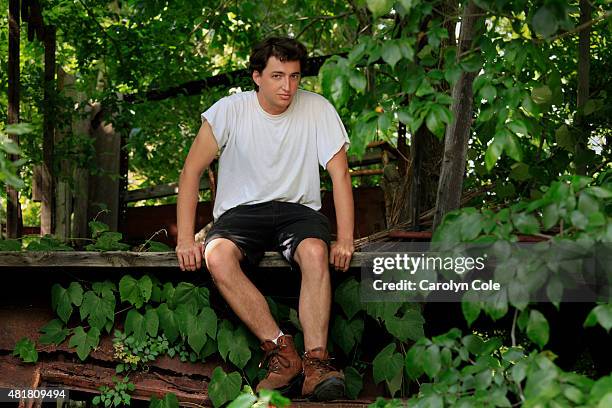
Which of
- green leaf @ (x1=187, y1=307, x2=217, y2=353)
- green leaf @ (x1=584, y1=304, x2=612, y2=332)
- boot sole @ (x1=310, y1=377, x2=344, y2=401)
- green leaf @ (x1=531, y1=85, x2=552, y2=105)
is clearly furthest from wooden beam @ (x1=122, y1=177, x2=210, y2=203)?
green leaf @ (x1=584, y1=304, x2=612, y2=332)

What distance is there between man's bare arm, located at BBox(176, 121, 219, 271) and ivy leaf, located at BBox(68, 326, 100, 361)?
23.3 inches

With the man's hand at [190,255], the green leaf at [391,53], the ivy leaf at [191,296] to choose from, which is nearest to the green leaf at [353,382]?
the ivy leaf at [191,296]

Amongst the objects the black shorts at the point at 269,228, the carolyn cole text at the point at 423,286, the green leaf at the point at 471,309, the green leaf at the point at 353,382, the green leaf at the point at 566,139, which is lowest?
the green leaf at the point at 353,382

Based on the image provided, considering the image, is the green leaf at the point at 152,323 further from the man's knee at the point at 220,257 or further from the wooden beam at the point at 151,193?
the wooden beam at the point at 151,193

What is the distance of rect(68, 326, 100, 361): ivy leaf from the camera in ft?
15.0

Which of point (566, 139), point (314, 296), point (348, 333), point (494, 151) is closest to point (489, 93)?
point (494, 151)

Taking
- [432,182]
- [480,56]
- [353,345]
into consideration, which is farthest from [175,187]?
[480,56]

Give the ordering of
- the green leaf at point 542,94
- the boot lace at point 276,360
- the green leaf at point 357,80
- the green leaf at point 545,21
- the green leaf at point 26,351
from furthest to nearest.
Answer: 1. the green leaf at point 542,94
2. the green leaf at point 26,351
3. the boot lace at point 276,360
4. the green leaf at point 357,80
5. the green leaf at point 545,21

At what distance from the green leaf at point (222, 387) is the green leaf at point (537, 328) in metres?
1.70

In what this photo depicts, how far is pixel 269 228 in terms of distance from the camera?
14.7 feet

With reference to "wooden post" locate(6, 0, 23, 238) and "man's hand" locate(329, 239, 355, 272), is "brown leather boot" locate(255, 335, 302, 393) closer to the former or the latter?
"man's hand" locate(329, 239, 355, 272)

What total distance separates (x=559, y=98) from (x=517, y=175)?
47 cm

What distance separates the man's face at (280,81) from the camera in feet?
14.6

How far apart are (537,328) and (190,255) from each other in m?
1.87
